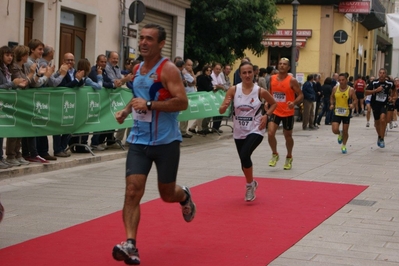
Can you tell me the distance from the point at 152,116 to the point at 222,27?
23201 millimetres

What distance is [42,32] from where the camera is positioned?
18.8 metres

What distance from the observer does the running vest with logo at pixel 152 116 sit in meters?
6.79

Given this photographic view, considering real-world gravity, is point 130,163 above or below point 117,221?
above

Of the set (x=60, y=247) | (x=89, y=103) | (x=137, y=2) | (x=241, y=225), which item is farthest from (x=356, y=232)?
(x=137, y=2)

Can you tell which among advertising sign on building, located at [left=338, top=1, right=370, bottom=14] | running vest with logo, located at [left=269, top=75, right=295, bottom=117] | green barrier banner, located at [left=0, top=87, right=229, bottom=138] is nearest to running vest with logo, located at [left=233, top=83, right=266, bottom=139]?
running vest with logo, located at [left=269, top=75, right=295, bottom=117]

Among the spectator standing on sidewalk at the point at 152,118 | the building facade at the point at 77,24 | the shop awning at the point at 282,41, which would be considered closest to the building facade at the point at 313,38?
the shop awning at the point at 282,41

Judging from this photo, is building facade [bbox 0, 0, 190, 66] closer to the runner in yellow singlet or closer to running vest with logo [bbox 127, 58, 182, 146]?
the runner in yellow singlet

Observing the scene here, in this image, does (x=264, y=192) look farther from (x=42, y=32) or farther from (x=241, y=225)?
(x=42, y=32)

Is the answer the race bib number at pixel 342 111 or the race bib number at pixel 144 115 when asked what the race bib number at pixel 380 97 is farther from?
the race bib number at pixel 144 115

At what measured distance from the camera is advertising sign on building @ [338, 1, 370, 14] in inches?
1740

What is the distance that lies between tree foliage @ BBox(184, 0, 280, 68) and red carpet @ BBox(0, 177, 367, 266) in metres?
18.7

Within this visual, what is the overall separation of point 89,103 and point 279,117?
341cm

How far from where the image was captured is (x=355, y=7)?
44.4 m

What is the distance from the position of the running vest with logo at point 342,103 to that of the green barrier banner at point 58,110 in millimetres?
4792
